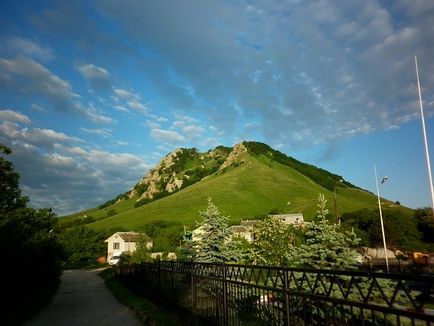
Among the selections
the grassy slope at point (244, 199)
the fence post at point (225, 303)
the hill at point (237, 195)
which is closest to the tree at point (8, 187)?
the fence post at point (225, 303)

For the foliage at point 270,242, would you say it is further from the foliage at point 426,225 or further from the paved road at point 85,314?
the foliage at point 426,225

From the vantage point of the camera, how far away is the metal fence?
4121 mm

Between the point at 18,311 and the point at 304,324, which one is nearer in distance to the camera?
the point at 304,324

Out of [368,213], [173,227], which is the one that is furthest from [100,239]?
[368,213]

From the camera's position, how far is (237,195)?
124m

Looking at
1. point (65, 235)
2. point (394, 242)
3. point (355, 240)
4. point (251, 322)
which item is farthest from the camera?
point (65, 235)

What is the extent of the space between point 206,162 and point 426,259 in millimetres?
153239

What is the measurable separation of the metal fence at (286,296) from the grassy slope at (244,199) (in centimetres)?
8997

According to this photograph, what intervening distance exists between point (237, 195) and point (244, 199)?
2.98 m

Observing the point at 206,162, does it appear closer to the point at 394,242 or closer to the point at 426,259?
the point at 394,242

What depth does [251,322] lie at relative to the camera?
273 inches

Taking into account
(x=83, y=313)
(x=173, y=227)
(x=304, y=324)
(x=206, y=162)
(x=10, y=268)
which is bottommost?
(x=83, y=313)

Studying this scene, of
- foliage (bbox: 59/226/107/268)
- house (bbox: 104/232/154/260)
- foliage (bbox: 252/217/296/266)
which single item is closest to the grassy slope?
house (bbox: 104/232/154/260)

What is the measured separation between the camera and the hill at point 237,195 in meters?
110
